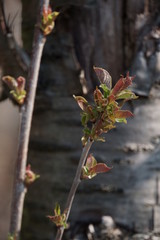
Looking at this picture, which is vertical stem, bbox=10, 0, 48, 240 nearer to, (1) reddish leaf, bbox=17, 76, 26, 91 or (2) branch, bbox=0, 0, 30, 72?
(1) reddish leaf, bbox=17, 76, 26, 91

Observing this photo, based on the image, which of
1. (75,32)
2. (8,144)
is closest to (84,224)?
(75,32)

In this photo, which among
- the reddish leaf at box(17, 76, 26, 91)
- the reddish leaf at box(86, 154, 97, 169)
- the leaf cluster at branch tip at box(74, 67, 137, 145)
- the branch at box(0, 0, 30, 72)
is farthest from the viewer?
the branch at box(0, 0, 30, 72)

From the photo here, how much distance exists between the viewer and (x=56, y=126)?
1371 mm

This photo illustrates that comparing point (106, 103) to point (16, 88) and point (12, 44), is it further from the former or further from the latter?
point (12, 44)

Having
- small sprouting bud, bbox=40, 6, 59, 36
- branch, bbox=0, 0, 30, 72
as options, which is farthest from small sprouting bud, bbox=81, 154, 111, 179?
branch, bbox=0, 0, 30, 72

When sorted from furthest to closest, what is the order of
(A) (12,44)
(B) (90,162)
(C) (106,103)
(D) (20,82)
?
1. (A) (12,44)
2. (D) (20,82)
3. (B) (90,162)
4. (C) (106,103)

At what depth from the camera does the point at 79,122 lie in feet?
4.38

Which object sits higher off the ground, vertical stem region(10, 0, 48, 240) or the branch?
the branch

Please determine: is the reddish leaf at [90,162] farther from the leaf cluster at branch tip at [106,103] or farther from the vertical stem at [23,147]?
the vertical stem at [23,147]

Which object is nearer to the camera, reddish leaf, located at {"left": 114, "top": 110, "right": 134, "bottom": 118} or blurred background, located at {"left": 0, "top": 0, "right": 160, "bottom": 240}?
reddish leaf, located at {"left": 114, "top": 110, "right": 134, "bottom": 118}

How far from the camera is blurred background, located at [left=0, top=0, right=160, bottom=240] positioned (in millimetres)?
1286

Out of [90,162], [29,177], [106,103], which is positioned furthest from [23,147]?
[106,103]

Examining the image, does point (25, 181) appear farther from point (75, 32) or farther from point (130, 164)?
point (75, 32)

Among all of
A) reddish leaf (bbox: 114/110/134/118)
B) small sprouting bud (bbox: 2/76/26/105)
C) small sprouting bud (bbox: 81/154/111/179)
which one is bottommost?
small sprouting bud (bbox: 81/154/111/179)
